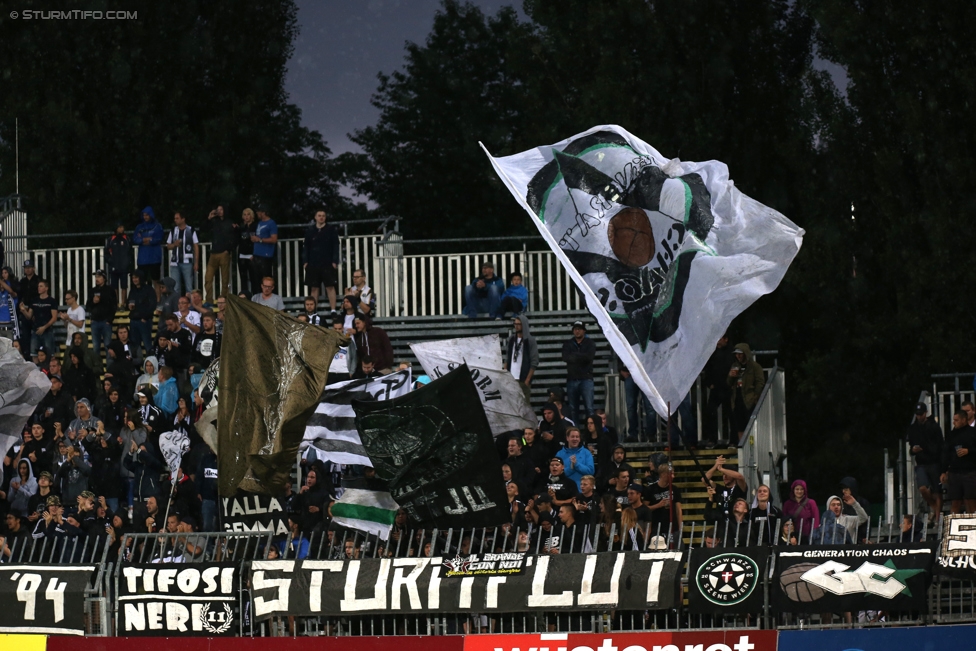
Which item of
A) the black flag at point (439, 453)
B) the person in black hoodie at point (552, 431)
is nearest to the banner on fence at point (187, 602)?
the black flag at point (439, 453)

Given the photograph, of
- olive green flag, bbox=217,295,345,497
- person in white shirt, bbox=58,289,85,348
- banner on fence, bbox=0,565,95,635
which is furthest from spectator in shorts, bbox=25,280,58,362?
banner on fence, bbox=0,565,95,635

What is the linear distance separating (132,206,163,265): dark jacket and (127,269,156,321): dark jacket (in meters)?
1.78

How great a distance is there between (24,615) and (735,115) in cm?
2172

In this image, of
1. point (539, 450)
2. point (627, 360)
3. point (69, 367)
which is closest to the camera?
point (627, 360)

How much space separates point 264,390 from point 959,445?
24.6 ft

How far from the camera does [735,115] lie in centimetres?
3544

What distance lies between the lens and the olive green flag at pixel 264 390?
18094mm

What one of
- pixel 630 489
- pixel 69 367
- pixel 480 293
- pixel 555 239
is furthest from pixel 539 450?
pixel 69 367

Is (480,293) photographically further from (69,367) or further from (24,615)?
(24,615)

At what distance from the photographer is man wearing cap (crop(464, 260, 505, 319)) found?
25.5 metres

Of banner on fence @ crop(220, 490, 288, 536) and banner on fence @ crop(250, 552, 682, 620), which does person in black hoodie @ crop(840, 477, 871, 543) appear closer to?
banner on fence @ crop(250, 552, 682, 620)

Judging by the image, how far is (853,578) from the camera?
51.1 feet

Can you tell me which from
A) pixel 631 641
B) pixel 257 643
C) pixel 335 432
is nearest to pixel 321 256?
pixel 335 432

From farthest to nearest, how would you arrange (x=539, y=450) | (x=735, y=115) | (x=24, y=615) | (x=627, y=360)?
(x=735, y=115)
(x=539, y=450)
(x=24, y=615)
(x=627, y=360)
